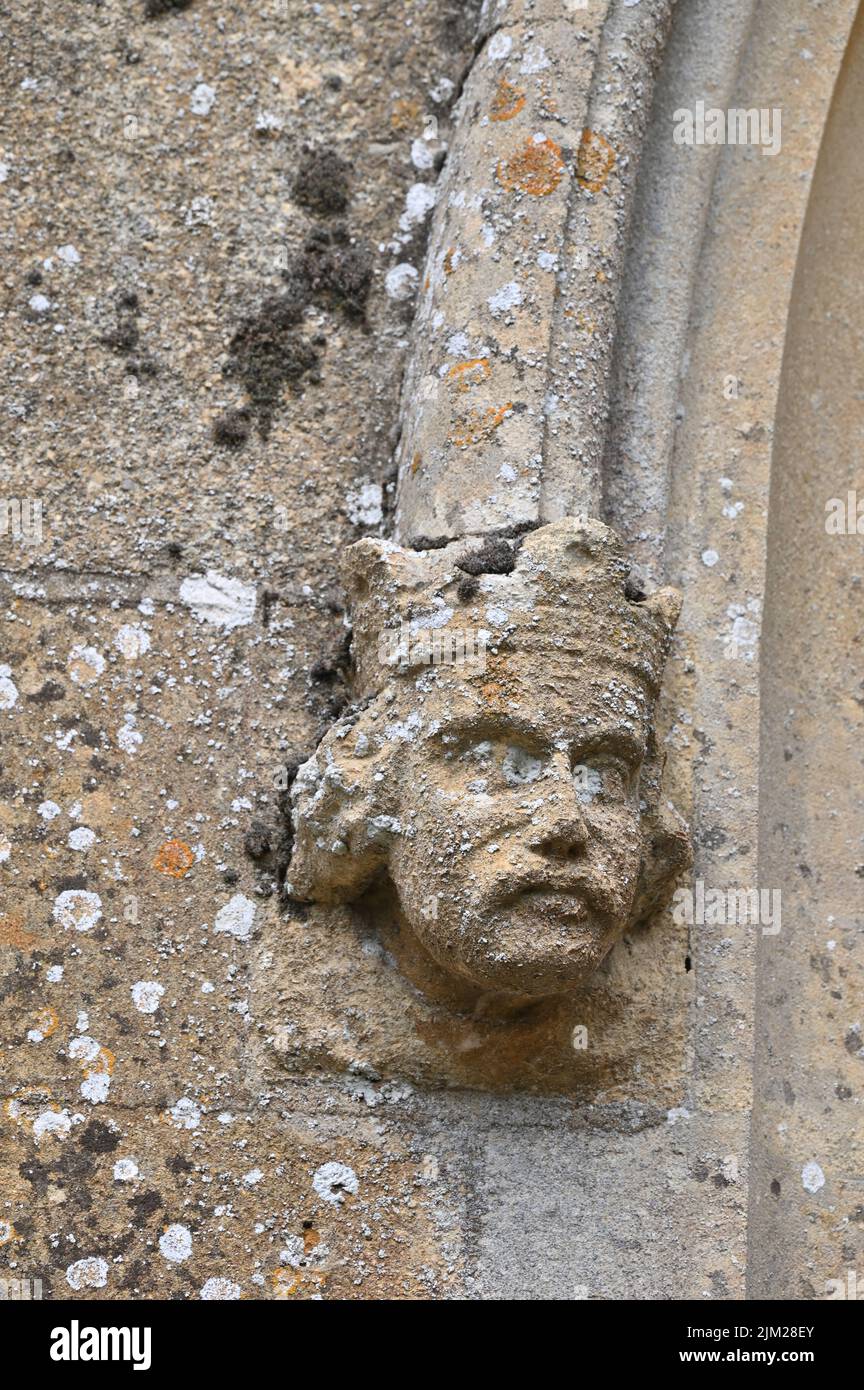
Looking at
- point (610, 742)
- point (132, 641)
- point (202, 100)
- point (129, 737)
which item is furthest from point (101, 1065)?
point (202, 100)

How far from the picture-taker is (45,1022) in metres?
2.09

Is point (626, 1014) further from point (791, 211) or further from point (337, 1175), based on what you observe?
point (791, 211)

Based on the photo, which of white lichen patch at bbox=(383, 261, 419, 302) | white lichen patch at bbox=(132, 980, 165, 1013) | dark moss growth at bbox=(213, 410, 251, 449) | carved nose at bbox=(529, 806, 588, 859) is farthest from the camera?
white lichen patch at bbox=(383, 261, 419, 302)

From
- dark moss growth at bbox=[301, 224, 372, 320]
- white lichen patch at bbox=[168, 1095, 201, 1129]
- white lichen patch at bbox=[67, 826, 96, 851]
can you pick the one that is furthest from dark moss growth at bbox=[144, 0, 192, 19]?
white lichen patch at bbox=[168, 1095, 201, 1129]

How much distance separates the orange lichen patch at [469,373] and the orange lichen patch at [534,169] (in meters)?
0.27

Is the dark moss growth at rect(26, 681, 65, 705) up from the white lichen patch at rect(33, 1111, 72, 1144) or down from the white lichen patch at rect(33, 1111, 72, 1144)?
up

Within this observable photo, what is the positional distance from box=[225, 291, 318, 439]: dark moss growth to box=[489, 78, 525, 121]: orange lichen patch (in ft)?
1.31

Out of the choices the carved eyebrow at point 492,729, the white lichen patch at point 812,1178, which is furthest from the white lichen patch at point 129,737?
the white lichen patch at point 812,1178

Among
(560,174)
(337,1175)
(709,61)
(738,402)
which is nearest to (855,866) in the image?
(738,402)

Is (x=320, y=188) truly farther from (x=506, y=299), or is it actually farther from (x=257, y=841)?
(x=257, y=841)

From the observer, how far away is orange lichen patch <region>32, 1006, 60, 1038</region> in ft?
6.85

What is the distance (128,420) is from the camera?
2330mm

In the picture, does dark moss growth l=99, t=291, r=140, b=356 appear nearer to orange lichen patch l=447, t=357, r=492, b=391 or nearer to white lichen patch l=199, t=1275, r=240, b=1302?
orange lichen patch l=447, t=357, r=492, b=391

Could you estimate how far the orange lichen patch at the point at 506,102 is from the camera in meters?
2.30
